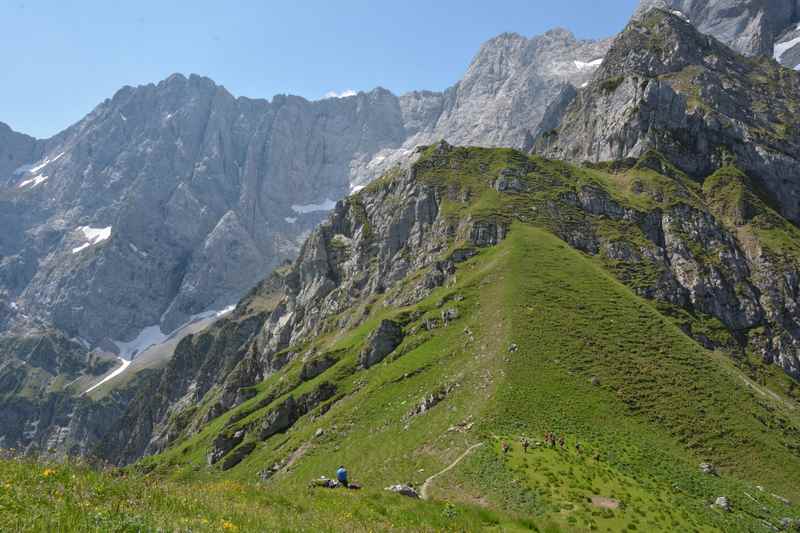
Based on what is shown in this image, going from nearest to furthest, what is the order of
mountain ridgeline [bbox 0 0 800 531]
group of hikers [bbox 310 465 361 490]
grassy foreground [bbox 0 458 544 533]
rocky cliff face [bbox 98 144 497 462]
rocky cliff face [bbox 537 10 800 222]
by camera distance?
grassy foreground [bbox 0 458 544 533]
group of hikers [bbox 310 465 361 490]
mountain ridgeline [bbox 0 0 800 531]
rocky cliff face [bbox 98 144 497 462]
rocky cliff face [bbox 537 10 800 222]

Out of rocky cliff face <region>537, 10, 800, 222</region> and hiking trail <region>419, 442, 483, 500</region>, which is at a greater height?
rocky cliff face <region>537, 10, 800, 222</region>

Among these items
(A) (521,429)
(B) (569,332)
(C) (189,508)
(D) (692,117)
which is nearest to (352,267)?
(B) (569,332)

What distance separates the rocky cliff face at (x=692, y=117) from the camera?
5792 inches

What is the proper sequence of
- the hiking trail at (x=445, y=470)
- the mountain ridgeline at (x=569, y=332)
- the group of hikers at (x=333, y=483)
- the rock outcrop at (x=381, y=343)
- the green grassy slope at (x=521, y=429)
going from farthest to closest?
the rock outcrop at (x=381, y=343) < the mountain ridgeline at (x=569, y=332) < the hiking trail at (x=445, y=470) < the group of hikers at (x=333, y=483) < the green grassy slope at (x=521, y=429)

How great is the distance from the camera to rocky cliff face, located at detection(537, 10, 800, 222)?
147125 mm

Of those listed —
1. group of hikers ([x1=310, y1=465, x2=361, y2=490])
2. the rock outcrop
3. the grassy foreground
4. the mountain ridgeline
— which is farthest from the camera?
the rock outcrop

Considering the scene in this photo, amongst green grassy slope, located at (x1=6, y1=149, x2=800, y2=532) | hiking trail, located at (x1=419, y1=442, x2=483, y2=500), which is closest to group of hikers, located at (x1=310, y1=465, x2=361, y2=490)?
green grassy slope, located at (x1=6, y1=149, x2=800, y2=532)

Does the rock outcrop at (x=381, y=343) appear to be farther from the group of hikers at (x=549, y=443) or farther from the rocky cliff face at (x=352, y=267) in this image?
the group of hikers at (x=549, y=443)

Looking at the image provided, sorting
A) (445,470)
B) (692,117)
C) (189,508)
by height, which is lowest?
(445,470)

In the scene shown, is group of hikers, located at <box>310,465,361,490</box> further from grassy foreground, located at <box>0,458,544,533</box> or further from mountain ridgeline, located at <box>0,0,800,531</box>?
grassy foreground, located at <box>0,458,544,533</box>

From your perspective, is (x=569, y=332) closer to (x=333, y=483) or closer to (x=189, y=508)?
(x=333, y=483)

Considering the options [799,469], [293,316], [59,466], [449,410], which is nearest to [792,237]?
A: [799,469]

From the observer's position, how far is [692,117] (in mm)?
154625

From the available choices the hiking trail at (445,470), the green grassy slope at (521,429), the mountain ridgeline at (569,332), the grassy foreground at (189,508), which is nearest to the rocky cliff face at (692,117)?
the mountain ridgeline at (569,332)
